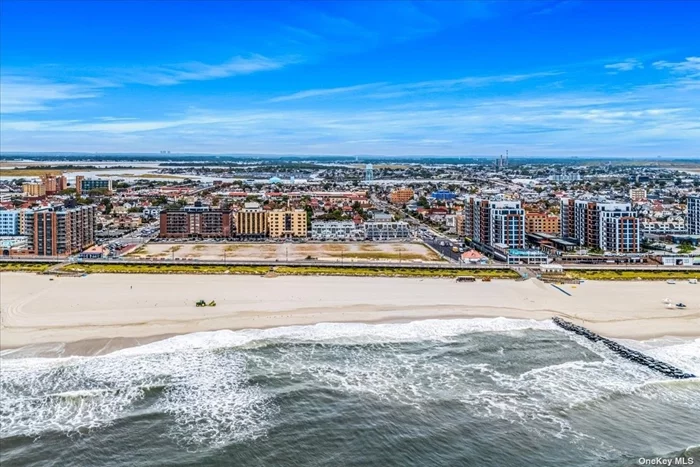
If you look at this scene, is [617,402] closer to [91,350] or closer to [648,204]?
[91,350]

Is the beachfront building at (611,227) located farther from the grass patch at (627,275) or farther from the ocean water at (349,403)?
the ocean water at (349,403)

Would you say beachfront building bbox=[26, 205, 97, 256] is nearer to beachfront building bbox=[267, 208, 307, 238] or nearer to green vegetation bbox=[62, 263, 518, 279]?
green vegetation bbox=[62, 263, 518, 279]

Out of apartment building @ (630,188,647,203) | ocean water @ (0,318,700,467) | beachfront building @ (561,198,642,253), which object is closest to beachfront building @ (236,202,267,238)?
beachfront building @ (561,198,642,253)

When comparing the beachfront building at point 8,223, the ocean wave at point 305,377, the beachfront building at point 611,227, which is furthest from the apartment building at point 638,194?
the beachfront building at point 8,223

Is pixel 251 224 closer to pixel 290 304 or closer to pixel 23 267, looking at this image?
pixel 23 267


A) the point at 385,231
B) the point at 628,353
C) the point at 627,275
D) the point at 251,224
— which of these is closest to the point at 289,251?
the point at 251,224

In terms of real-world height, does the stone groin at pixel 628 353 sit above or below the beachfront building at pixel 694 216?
below

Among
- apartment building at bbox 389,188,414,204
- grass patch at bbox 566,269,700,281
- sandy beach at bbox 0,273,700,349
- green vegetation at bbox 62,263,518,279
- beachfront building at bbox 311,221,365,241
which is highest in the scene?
apartment building at bbox 389,188,414,204

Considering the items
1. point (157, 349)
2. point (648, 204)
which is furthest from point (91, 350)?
point (648, 204)
